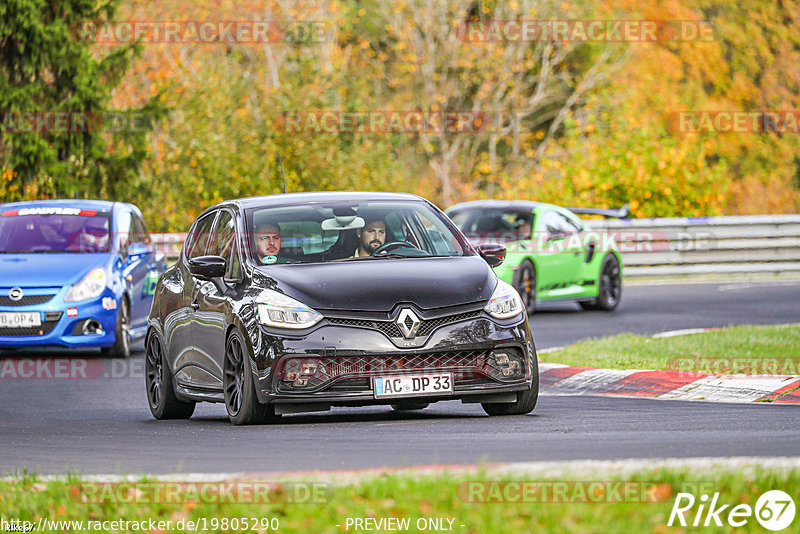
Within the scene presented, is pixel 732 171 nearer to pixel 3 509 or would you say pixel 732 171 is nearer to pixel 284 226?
pixel 284 226

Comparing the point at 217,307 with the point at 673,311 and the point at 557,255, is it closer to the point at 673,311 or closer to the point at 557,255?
the point at 557,255

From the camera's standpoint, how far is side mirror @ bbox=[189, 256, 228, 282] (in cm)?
1073

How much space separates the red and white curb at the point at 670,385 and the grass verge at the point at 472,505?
16.1 feet

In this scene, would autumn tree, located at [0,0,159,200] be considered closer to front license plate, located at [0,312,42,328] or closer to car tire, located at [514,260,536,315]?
car tire, located at [514,260,536,315]

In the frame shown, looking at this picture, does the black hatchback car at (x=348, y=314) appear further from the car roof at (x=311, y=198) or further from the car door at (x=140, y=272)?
the car door at (x=140, y=272)

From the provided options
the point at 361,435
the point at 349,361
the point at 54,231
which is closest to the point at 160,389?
the point at 349,361

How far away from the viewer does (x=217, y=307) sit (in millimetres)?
10789

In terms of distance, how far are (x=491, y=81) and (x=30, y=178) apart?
21.7m

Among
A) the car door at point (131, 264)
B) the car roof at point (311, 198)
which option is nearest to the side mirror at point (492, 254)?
the car roof at point (311, 198)

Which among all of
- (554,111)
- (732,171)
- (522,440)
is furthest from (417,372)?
(732,171)

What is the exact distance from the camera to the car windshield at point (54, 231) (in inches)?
697

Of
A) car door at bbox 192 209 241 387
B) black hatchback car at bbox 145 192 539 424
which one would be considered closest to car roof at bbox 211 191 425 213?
black hatchback car at bbox 145 192 539 424

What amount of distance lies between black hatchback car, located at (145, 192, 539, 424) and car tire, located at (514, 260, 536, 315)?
32.8ft

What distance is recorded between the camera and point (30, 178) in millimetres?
27828
